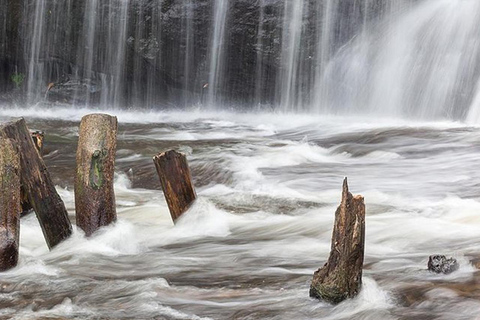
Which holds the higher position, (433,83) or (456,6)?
(456,6)

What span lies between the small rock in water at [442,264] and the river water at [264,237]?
0.05 metres

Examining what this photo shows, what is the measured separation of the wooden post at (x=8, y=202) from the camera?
218 inches

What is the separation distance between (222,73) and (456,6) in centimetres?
493

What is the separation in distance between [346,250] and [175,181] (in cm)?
256

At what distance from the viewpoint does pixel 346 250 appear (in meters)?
4.42

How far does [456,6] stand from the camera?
1509 cm

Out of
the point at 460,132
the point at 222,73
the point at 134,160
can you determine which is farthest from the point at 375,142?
the point at 222,73

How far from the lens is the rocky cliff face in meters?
16.5

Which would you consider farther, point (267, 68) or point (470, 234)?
point (267, 68)

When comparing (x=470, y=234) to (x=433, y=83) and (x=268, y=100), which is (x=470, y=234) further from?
(x=268, y=100)

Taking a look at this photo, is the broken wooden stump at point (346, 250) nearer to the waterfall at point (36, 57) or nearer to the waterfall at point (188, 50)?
the waterfall at point (188, 50)

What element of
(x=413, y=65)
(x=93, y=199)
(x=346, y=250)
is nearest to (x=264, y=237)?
(x=93, y=199)

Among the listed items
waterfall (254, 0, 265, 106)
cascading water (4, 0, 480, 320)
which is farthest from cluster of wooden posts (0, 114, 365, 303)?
waterfall (254, 0, 265, 106)

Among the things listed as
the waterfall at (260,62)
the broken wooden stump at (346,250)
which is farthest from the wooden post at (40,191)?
the waterfall at (260,62)
